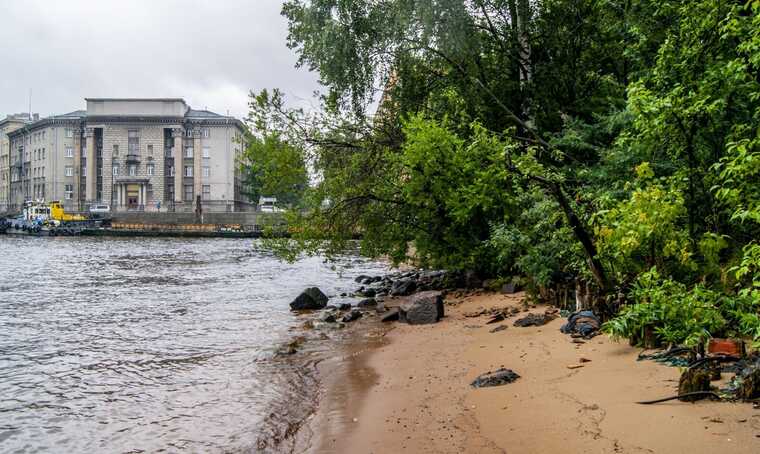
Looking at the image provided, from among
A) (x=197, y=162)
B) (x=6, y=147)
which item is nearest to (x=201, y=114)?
(x=197, y=162)

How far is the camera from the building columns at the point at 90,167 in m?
103

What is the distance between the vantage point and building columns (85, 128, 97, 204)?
103 metres

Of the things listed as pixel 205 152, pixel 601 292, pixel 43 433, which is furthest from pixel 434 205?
pixel 205 152

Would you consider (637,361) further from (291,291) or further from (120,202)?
(120,202)

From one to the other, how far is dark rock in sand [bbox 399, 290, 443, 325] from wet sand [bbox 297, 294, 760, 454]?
114 inches

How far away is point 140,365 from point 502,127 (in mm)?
12843

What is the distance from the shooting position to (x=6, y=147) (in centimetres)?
12862

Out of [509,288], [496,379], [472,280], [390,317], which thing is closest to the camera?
[496,379]

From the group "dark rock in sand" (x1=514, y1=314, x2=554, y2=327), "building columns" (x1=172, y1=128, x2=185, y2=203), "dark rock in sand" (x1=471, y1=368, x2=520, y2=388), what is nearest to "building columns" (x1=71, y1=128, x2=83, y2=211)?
"building columns" (x1=172, y1=128, x2=185, y2=203)

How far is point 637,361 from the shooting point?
6.98 meters

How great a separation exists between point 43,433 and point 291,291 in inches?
Result: 593

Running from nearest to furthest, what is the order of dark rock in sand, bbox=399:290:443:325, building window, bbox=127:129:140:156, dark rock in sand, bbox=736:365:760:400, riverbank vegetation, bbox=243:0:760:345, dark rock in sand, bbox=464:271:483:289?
dark rock in sand, bbox=736:365:760:400, riverbank vegetation, bbox=243:0:760:345, dark rock in sand, bbox=399:290:443:325, dark rock in sand, bbox=464:271:483:289, building window, bbox=127:129:140:156

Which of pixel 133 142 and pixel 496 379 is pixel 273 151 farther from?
pixel 133 142

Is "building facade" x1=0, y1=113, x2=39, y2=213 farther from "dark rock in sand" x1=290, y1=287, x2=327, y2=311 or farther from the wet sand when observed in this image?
the wet sand
